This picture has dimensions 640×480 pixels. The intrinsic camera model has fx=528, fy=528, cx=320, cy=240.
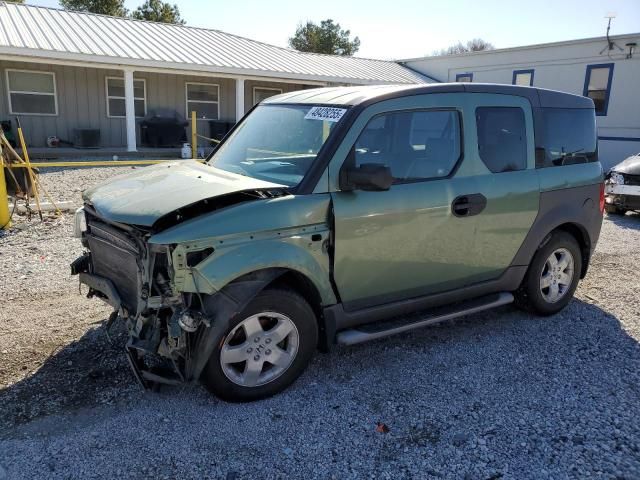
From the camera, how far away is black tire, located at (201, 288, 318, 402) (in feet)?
10.6

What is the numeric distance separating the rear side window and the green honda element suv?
1cm

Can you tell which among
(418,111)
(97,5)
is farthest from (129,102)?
(97,5)

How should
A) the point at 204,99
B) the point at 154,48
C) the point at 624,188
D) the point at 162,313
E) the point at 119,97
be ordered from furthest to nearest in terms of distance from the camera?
the point at 204,99 < the point at 119,97 < the point at 154,48 < the point at 624,188 < the point at 162,313

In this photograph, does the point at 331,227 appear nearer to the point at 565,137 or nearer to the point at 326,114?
the point at 326,114

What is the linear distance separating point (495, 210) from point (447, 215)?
0.52 metres

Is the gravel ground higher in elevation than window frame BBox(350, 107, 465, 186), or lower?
lower

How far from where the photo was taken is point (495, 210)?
13.8 ft

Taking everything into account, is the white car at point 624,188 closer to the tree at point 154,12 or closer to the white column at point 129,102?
the white column at point 129,102

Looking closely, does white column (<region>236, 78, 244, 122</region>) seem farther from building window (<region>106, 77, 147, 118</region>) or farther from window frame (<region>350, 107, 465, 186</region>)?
window frame (<region>350, 107, 465, 186</region>)

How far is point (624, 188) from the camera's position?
10.0 metres

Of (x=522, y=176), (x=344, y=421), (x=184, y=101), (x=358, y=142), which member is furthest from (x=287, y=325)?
(x=184, y=101)

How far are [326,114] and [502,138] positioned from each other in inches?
61.4

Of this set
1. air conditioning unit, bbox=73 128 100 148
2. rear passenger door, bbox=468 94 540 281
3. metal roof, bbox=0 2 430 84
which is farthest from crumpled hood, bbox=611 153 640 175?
air conditioning unit, bbox=73 128 100 148

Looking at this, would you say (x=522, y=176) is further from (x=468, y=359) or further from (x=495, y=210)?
(x=468, y=359)
